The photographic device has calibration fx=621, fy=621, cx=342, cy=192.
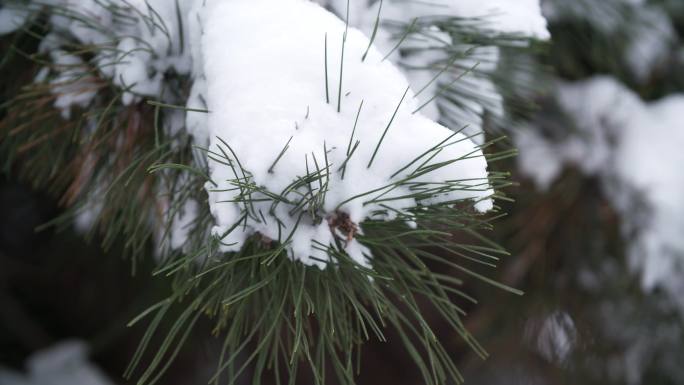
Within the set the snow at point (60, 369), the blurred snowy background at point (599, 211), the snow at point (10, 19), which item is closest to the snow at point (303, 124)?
the snow at point (10, 19)

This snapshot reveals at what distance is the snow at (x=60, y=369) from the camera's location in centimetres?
185

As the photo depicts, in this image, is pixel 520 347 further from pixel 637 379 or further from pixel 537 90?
pixel 537 90

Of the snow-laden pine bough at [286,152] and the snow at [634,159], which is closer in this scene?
the snow-laden pine bough at [286,152]

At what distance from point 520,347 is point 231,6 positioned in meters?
0.72

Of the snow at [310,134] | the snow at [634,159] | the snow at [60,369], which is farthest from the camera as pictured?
the snow at [60,369]

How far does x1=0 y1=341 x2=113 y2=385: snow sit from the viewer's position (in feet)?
6.07

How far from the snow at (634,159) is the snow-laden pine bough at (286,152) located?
0.40 meters

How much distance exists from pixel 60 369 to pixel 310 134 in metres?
1.79

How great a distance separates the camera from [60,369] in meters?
1.90

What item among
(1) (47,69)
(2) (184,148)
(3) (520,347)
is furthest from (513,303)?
(1) (47,69)

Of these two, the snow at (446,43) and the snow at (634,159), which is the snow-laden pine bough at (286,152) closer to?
the snow at (446,43)

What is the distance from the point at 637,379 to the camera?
99 centimetres

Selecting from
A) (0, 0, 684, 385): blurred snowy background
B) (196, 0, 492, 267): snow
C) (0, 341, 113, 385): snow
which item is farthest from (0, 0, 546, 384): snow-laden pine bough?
(0, 341, 113, 385): snow

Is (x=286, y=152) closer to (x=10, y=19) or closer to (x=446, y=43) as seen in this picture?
(x=446, y=43)
